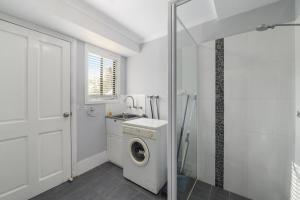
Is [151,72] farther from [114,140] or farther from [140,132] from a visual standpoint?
[114,140]

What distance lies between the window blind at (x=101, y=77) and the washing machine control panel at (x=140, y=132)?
1022 mm

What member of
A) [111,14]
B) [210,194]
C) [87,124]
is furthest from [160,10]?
[210,194]

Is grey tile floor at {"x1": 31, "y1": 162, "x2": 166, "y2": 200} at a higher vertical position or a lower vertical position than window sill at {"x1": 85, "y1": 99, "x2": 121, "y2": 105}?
lower

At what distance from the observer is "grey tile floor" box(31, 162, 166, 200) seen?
169cm

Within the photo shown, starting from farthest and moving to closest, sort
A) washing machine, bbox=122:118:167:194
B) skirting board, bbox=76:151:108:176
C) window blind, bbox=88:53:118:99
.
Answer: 1. window blind, bbox=88:53:118:99
2. skirting board, bbox=76:151:108:176
3. washing machine, bbox=122:118:167:194

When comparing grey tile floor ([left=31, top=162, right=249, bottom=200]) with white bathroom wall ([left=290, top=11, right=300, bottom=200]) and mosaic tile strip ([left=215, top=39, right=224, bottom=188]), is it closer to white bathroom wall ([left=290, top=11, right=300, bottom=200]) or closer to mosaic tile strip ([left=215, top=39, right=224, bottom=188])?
mosaic tile strip ([left=215, top=39, right=224, bottom=188])

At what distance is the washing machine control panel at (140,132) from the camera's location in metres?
1.77

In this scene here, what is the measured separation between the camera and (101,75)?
268 cm

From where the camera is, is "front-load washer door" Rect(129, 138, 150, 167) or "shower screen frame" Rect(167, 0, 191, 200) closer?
"shower screen frame" Rect(167, 0, 191, 200)

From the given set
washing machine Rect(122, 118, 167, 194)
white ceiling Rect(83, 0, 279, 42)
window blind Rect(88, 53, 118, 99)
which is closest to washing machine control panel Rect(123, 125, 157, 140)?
washing machine Rect(122, 118, 167, 194)

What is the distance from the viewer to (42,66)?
178cm

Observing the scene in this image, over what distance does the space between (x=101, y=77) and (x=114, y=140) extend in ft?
4.17

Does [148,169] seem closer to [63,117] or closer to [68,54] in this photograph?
[63,117]

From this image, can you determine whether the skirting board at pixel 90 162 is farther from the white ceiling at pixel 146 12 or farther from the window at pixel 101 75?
the white ceiling at pixel 146 12
